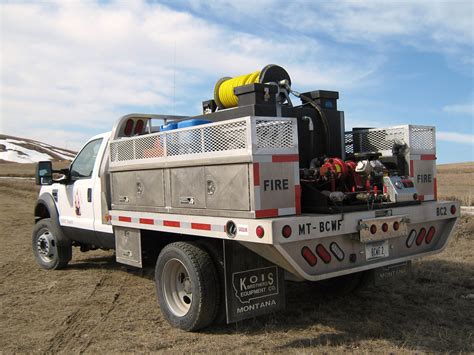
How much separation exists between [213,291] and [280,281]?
0.62 m

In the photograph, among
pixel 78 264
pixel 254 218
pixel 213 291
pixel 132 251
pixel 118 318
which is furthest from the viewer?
pixel 78 264

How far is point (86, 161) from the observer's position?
7004mm

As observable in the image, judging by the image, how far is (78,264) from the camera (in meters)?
8.24

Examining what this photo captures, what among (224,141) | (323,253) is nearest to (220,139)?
(224,141)

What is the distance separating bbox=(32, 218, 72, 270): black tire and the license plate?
193 inches

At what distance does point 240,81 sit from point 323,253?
88.8 inches

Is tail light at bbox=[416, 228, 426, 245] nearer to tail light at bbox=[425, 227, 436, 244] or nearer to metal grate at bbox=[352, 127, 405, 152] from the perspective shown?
tail light at bbox=[425, 227, 436, 244]

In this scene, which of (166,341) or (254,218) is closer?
(254,218)

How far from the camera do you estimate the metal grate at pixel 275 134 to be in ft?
13.0

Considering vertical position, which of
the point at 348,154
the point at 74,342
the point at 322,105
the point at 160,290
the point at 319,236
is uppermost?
the point at 322,105

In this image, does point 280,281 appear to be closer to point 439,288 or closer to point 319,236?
point 319,236

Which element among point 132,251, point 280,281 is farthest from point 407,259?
point 132,251

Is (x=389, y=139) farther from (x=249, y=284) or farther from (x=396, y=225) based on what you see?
(x=249, y=284)

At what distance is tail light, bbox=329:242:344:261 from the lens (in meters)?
4.24
